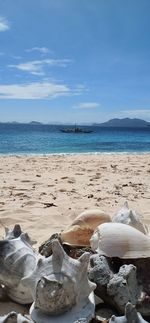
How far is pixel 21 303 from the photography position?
2990 mm

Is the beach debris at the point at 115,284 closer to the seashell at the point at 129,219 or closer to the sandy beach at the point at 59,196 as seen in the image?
the sandy beach at the point at 59,196

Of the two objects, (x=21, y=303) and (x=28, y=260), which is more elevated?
(x=28, y=260)

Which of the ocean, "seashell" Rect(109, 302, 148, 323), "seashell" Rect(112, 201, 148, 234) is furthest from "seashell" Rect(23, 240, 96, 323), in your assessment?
the ocean

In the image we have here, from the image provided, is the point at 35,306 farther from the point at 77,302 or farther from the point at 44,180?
the point at 44,180

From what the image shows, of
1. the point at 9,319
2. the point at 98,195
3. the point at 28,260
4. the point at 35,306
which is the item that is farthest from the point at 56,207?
the point at 9,319

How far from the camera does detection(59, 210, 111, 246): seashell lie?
360cm

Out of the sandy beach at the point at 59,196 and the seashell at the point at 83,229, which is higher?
the seashell at the point at 83,229

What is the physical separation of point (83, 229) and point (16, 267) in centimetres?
95

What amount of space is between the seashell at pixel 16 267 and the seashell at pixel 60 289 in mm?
276

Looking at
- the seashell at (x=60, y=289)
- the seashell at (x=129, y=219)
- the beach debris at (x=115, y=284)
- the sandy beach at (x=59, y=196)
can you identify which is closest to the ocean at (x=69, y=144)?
the sandy beach at (x=59, y=196)

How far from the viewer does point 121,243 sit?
3.10 metres

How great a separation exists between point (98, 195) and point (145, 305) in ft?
14.7

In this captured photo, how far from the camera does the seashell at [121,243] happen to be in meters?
3.06

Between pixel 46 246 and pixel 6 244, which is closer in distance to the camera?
pixel 6 244
